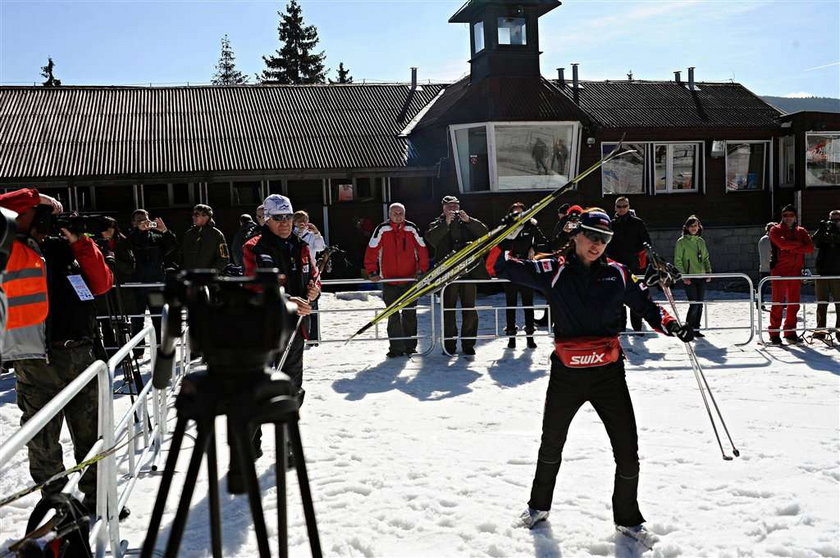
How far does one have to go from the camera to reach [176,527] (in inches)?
84.0

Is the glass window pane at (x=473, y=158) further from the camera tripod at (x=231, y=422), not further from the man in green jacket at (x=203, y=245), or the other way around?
the camera tripod at (x=231, y=422)

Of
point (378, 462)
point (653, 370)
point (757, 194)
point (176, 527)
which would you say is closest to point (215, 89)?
point (757, 194)

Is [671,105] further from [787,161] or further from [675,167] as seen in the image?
[787,161]

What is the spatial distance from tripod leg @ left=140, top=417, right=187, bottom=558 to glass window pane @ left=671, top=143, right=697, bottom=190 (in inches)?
848


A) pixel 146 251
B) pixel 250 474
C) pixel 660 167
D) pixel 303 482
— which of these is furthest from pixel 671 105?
pixel 250 474

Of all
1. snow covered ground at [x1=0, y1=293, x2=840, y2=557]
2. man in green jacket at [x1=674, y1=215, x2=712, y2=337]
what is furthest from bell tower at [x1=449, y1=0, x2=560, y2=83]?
snow covered ground at [x1=0, y1=293, x2=840, y2=557]

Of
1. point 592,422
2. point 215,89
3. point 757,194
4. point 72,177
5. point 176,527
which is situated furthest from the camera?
point 215,89

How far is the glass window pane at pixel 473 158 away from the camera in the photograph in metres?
19.0

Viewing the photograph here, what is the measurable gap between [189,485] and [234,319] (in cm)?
47

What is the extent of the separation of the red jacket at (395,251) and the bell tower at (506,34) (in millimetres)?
9553

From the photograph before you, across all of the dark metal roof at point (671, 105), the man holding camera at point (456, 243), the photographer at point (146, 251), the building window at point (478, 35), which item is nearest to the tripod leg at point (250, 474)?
the man holding camera at point (456, 243)

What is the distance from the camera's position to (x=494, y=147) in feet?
61.4

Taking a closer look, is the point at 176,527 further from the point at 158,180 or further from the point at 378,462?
the point at 158,180

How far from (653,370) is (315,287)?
5162mm
